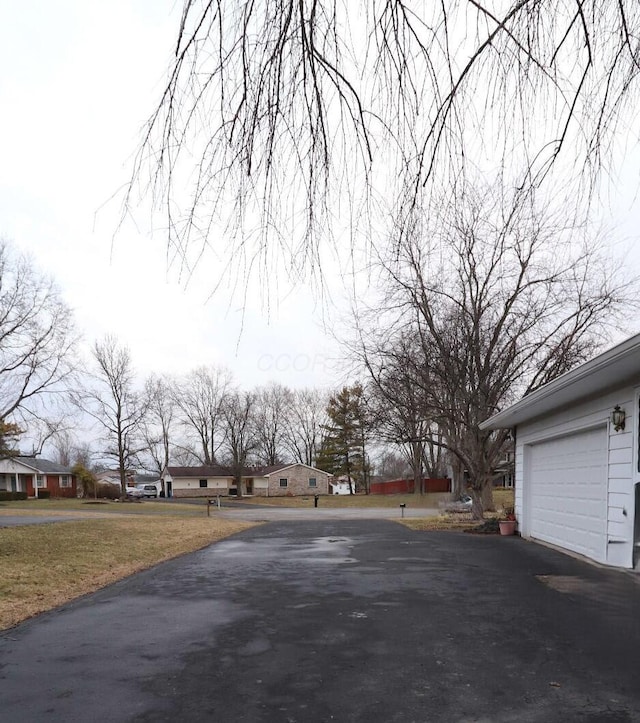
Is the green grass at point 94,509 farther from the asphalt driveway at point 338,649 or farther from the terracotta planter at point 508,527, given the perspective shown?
the asphalt driveway at point 338,649

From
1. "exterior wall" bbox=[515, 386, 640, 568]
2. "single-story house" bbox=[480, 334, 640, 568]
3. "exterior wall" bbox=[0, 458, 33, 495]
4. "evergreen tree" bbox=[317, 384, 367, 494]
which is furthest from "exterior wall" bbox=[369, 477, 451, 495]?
"exterior wall" bbox=[515, 386, 640, 568]

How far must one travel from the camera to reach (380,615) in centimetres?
668

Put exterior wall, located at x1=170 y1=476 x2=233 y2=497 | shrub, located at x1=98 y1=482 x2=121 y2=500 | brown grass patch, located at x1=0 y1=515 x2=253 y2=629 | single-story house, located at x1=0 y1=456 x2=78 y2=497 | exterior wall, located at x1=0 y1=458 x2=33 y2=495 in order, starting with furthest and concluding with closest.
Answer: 1. exterior wall, located at x1=170 y1=476 x2=233 y2=497
2. single-story house, located at x1=0 y1=456 x2=78 y2=497
3. shrub, located at x1=98 y1=482 x2=121 y2=500
4. exterior wall, located at x1=0 y1=458 x2=33 y2=495
5. brown grass patch, located at x1=0 y1=515 x2=253 y2=629

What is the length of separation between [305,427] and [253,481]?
10.8 m

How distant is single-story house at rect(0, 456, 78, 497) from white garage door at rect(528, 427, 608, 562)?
156 feet

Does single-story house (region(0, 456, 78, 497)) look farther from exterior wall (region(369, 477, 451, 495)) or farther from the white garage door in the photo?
the white garage door

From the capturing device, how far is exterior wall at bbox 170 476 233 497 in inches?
2437

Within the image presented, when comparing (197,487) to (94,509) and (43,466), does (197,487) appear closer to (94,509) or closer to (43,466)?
(43,466)

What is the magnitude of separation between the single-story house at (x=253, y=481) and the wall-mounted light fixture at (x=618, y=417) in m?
51.8

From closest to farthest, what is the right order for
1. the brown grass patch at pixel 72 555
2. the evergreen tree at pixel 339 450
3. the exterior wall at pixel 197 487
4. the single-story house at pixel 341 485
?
the brown grass patch at pixel 72 555 → the evergreen tree at pixel 339 450 → the exterior wall at pixel 197 487 → the single-story house at pixel 341 485

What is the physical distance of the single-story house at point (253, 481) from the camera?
2371 inches

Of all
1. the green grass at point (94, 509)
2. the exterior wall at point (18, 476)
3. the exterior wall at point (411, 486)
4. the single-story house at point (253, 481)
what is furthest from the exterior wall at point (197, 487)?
the green grass at point (94, 509)

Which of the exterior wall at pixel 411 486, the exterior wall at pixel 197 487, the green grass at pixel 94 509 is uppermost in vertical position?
the green grass at pixel 94 509

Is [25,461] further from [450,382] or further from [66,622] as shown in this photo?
[66,622]
